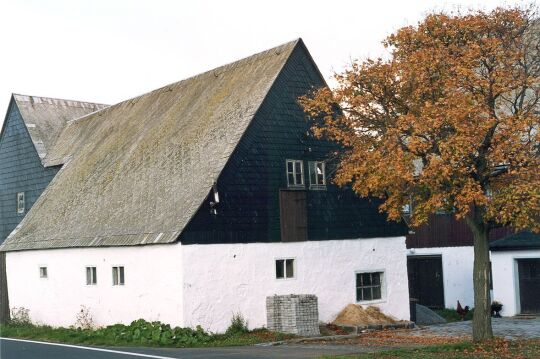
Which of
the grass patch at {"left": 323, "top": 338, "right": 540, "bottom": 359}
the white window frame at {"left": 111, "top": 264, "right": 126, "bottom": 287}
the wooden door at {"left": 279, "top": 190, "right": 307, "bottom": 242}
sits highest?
the wooden door at {"left": 279, "top": 190, "right": 307, "bottom": 242}

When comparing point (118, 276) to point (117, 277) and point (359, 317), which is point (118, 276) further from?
point (359, 317)

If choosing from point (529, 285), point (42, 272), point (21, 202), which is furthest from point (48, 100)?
point (529, 285)

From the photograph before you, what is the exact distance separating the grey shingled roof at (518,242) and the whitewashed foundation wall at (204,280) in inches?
184

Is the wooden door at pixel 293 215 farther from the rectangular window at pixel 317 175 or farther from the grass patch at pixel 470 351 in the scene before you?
the grass patch at pixel 470 351

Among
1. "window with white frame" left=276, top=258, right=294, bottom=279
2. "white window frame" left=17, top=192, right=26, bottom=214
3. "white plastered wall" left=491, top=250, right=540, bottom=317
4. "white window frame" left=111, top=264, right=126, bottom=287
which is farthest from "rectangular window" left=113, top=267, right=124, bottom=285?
"white plastered wall" left=491, top=250, right=540, bottom=317

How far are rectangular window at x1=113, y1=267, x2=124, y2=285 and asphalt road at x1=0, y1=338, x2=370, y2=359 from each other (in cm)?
405

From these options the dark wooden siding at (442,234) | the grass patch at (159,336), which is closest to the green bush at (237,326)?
the grass patch at (159,336)

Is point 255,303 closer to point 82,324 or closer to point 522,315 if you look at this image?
point 82,324

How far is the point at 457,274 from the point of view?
122 ft

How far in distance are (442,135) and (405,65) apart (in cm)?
212

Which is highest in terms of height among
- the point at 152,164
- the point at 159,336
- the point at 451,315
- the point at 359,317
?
the point at 152,164

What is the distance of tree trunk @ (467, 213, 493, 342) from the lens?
2189 cm

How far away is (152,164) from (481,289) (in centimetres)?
1355

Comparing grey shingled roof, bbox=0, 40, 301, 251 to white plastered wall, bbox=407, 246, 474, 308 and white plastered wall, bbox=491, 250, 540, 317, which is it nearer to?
white plastered wall, bbox=491, 250, 540, 317
